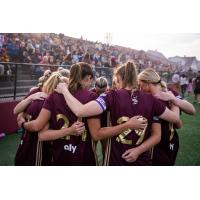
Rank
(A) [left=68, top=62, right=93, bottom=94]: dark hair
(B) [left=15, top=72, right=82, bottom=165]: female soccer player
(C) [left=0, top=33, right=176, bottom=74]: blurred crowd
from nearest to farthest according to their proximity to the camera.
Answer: (A) [left=68, top=62, right=93, bottom=94]: dark hair, (B) [left=15, top=72, right=82, bottom=165]: female soccer player, (C) [left=0, top=33, right=176, bottom=74]: blurred crowd

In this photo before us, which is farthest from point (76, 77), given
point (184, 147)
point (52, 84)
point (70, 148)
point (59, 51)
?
point (59, 51)

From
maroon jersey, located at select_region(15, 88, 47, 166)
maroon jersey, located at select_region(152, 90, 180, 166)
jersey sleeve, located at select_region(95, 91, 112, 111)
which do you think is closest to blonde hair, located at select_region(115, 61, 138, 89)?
jersey sleeve, located at select_region(95, 91, 112, 111)

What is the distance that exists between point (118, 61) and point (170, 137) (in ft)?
12.0

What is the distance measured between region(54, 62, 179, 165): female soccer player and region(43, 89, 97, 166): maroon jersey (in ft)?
0.20

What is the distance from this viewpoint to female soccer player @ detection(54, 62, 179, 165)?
1.57m

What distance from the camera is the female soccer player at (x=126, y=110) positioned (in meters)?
1.57

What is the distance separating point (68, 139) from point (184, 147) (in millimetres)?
2147

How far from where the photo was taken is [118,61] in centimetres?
543

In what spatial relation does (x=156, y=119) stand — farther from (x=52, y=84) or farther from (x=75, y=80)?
(x=52, y=84)

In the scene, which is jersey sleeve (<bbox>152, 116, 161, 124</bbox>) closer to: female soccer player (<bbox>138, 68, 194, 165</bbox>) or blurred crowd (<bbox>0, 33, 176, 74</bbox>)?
female soccer player (<bbox>138, 68, 194, 165</bbox>)

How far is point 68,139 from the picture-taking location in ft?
5.46

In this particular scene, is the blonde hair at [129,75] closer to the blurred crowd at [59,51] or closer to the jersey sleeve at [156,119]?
the jersey sleeve at [156,119]
